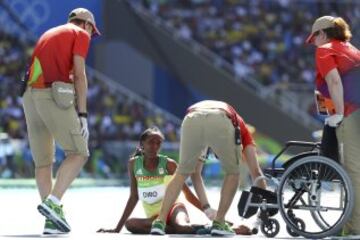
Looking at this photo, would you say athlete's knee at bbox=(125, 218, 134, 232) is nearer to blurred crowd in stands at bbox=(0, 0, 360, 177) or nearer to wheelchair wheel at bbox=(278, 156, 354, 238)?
wheelchair wheel at bbox=(278, 156, 354, 238)

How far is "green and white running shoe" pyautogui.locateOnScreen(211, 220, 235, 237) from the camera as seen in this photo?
999cm

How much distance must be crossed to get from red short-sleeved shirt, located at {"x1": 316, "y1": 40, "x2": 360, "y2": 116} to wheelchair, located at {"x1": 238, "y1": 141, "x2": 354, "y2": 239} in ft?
1.80

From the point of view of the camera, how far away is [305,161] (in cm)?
960

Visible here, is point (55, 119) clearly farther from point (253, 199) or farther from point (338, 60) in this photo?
point (338, 60)

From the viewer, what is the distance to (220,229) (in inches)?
394

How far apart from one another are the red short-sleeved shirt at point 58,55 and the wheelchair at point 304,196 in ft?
6.51

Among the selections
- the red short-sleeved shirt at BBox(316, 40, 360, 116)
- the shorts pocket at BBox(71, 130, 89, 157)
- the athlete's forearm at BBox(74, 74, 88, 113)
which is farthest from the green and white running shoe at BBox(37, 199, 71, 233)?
the red short-sleeved shirt at BBox(316, 40, 360, 116)

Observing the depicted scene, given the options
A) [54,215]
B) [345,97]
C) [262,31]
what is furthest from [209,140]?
[262,31]

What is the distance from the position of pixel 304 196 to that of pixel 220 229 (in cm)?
80

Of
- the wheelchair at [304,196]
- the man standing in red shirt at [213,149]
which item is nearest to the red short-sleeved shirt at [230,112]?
the man standing in red shirt at [213,149]

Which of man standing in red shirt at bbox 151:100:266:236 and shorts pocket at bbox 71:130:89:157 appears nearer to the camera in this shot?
man standing in red shirt at bbox 151:100:266:236

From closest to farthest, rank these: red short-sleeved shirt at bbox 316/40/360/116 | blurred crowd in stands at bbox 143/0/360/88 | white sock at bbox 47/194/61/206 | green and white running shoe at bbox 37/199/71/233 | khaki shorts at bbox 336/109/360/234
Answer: khaki shorts at bbox 336/109/360/234 → red short-sleeved shirt at bbox 316/40/360/116 → green and white running shoe at bbox 37/199/71/233 → white sock at bbox 47/194/61/206 → blurred crowd in stands at bbox 143/0/360/88

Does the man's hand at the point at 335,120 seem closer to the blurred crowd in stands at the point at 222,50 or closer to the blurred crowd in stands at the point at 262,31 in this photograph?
the blurred crowd in stands at the point at 222,50

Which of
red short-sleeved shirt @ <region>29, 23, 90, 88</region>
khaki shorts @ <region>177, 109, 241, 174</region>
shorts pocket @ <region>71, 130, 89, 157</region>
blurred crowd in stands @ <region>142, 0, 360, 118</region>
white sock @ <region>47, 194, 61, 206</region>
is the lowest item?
white sock @ <region>47, 194, 61, 206</region>
